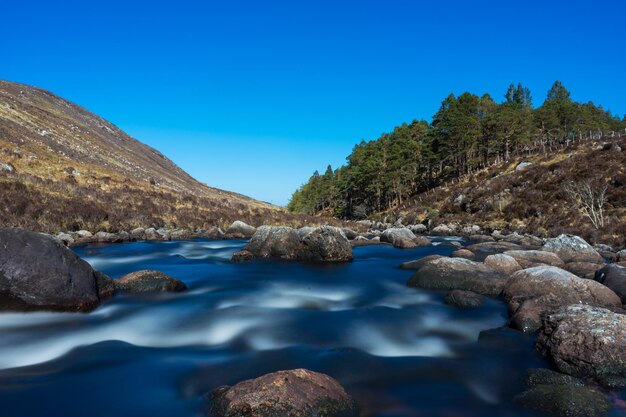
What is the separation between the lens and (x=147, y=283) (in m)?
13.0

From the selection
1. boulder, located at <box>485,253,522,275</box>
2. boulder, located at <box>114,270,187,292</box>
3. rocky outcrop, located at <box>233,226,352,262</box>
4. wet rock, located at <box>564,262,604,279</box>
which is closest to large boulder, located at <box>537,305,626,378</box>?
boulder, located at <box>485,253,522,275</box>

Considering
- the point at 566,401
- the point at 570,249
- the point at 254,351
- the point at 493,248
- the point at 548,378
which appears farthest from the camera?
the point at 493,248

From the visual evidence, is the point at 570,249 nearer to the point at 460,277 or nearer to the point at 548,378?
the point at 460,277

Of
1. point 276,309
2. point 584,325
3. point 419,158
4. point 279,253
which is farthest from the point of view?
point 419,158

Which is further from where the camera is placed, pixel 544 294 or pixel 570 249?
pixel 570 249

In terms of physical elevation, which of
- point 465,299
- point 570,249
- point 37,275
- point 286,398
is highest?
point 37,275

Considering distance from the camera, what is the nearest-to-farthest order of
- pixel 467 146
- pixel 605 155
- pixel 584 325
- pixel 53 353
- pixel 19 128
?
pixel 584 325, pixel 53 353, pixel 605 155, pixel 19 128, pixel 467 146

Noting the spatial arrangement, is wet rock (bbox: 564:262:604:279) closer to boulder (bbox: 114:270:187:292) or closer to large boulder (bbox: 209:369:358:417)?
large boulder (bbox: 209:369:358:417)

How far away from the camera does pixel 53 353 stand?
8.13 m

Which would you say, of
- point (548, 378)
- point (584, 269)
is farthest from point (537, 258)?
point (548, 378)

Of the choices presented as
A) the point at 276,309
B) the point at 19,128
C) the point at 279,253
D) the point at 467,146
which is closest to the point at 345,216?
Answer: the point at 467,146

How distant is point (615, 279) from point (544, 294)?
3381 millimetres

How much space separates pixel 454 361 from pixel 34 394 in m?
7.60

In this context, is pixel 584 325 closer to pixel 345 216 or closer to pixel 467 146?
pixel 467 146
